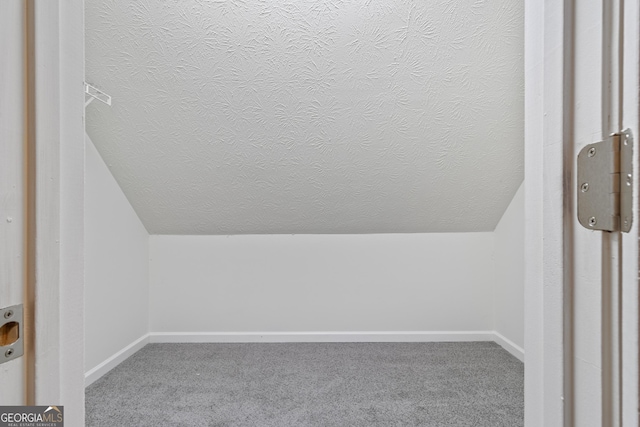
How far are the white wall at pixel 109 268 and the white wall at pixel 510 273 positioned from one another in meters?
2.38

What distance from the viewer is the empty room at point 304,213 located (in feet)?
5.10

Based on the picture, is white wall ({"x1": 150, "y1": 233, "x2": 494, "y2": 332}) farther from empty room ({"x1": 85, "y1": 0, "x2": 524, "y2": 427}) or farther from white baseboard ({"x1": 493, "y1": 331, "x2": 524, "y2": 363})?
white baseboard ({"x1": 493, "y1": 331, "x2": 524, "y2": 363})

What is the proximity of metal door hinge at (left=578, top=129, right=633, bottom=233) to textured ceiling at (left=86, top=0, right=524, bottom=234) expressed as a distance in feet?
4.40

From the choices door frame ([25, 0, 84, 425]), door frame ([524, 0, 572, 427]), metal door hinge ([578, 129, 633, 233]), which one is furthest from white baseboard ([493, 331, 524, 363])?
door frame ([25, 0, 84, 425])

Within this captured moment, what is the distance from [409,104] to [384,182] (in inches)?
21.5

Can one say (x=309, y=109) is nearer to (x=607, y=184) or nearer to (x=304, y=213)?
(x=304, y=213)

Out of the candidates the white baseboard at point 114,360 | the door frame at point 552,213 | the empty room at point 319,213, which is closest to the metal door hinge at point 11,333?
the empty room at point 319,213

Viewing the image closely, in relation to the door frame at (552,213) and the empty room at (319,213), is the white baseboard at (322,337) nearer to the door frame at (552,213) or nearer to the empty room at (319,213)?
the empty room at (319,213)

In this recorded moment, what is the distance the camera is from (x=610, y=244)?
13.9 inches

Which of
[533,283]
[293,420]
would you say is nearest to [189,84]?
[293,420]

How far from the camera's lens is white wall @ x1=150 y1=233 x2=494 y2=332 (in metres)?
2.60

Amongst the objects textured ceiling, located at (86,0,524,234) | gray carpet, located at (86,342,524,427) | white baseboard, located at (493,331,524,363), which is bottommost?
gray carpet, located at (86,342,524,427)

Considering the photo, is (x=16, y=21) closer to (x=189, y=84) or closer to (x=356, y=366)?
(x=189, y=84)

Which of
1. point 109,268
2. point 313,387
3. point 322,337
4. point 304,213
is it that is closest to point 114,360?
point 109,268
